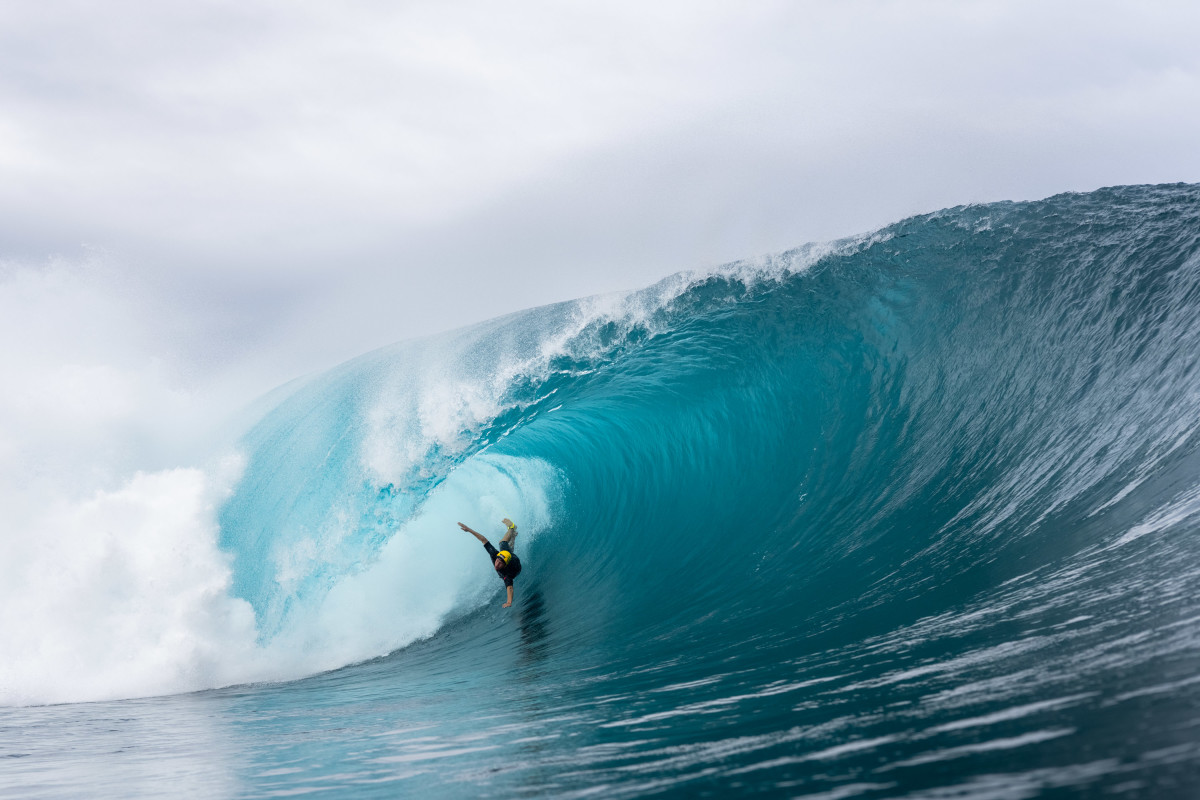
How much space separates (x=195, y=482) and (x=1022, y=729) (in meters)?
10.5

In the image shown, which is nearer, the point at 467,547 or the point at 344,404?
the point at 467,547

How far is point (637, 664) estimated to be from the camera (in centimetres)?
537

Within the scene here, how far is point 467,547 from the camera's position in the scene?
34.5ft

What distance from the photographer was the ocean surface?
3.03 metres

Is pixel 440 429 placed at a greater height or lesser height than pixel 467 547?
greater

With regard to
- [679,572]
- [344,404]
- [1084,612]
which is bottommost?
[679,572]

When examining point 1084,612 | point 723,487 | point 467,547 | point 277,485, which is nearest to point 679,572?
point 723,487

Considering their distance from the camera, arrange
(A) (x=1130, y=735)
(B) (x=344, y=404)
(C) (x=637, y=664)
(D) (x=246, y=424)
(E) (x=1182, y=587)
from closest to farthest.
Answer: (A) (x=1130, y=735), (E) (x=1182, y=587), (C) (x=637, y=664), (B) (x=344, y=404), (D) (x=246, y=424)

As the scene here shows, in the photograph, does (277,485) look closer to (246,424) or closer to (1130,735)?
(246,424)

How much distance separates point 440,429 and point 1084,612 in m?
8.26

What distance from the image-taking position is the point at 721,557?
7.81 meters

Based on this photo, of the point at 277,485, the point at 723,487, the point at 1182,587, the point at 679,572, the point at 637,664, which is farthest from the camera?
the point at 277,485

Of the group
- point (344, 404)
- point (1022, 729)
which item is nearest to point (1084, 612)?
point (1022, 729)

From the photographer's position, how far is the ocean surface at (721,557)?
9.95 feet
